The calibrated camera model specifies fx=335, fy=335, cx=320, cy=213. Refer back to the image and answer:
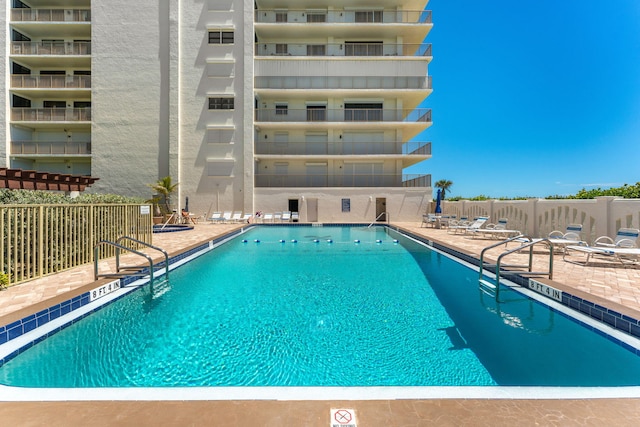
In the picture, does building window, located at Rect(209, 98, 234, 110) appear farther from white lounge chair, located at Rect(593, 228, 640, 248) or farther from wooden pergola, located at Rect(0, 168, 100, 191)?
white lounge chair, located at Rect(593, 228, 640, 248)

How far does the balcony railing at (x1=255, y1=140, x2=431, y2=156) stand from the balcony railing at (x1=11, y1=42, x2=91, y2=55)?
14650mm

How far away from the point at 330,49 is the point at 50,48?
20.6m

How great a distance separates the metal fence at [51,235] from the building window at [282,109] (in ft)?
58.4

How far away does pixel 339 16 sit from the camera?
82.4 ft

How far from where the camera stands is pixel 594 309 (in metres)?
4.30

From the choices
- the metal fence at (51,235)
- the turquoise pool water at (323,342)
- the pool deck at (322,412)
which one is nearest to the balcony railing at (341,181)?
the metal fence at (51,235)

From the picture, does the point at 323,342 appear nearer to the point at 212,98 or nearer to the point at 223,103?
the point at 223,103

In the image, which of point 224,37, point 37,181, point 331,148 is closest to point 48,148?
point 37,181

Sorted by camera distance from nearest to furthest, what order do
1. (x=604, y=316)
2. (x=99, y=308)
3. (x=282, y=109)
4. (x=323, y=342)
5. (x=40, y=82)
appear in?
(x=323, y=342) → (x=604, y=316) → (x=99, y=308) → (x=40, y=82) → (x=282, y=109)

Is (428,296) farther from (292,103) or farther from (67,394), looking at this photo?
(292,103)

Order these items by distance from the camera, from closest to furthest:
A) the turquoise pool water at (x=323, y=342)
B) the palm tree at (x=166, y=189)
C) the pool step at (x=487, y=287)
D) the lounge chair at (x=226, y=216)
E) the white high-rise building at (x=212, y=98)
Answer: the turquoise pool water at (x=323, y=342)
the pool step at (x=487, y=287)
the palm tree at (x=166, y=189)
the lounge chair at (x=226, y=216)
the white high-rise building at (x=212, y=98)

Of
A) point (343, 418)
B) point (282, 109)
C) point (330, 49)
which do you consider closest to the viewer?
point (343, 418)

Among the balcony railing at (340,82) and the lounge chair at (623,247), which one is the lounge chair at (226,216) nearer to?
the balcony railing at (340,82)

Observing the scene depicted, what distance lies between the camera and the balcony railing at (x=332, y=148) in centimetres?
2461
